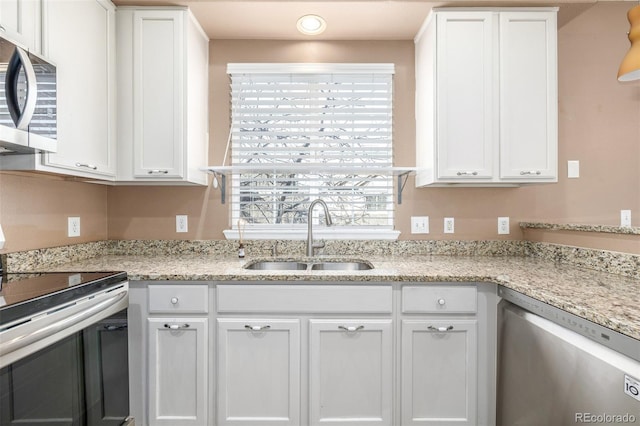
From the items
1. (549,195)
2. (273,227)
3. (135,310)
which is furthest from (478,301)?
(135,310)

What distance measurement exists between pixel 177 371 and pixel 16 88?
137cm

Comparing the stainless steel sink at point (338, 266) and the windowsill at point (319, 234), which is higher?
the windowsill at point (319, 234)

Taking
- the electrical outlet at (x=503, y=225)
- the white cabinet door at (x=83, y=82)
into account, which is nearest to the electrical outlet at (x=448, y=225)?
the electrical outlet at (x=503, y=225)

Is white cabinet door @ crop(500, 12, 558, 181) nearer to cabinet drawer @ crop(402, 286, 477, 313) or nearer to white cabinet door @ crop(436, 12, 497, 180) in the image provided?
white cabinet door @ crop(436, 12, 497, 180)

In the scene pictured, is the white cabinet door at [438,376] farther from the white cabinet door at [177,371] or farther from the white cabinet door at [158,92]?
the white cabinet door at [158,92]

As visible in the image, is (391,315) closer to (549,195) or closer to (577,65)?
(549,195)

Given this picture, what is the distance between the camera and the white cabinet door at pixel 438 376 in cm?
163

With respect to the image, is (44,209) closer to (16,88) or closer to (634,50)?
(16,88)

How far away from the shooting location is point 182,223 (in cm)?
229

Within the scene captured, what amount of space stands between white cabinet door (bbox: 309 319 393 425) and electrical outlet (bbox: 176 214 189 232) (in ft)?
3.94

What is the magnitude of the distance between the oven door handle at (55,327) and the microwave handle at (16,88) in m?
0.72

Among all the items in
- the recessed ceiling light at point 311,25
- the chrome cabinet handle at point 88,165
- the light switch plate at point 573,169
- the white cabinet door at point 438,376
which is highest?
the recessed ceiling light at point 311,25

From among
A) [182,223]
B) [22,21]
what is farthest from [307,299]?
[22,21]

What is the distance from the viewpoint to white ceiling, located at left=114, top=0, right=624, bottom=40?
1.90m
